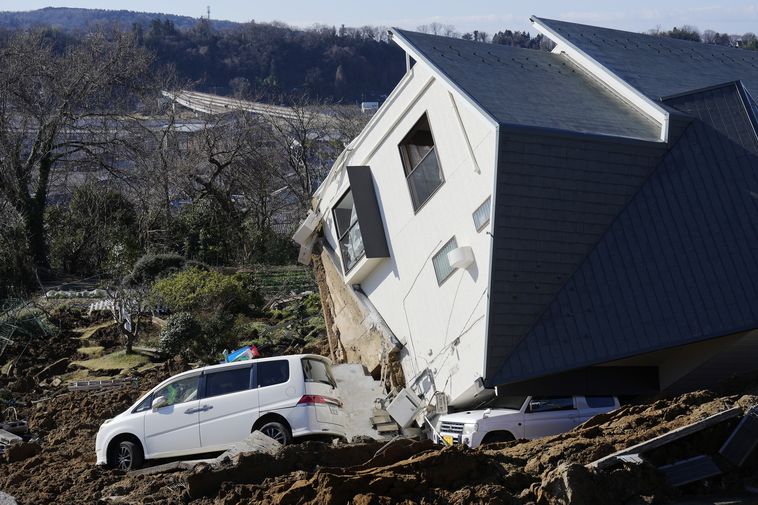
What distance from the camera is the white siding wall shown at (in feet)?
54.0

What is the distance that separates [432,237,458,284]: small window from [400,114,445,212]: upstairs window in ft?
4.05

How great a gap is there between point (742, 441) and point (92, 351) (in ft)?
57.6

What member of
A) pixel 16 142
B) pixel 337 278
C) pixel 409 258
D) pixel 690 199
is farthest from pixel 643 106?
pixel 16 142

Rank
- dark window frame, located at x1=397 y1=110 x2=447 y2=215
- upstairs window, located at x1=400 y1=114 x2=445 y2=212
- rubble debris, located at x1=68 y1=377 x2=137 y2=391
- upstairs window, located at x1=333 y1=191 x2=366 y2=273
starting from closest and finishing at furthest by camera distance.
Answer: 1. dark window frame, located at x1=397 y1=110 x2=447 y2=215
2. upstairs window, located at x1=400 y1=114 x2=445 y2=212
3. upstairs window, located at x1=333 y1=191 x2=366 y2=273
4. rubble debris, located at x1=68 y1=377 x2=137 y2=391

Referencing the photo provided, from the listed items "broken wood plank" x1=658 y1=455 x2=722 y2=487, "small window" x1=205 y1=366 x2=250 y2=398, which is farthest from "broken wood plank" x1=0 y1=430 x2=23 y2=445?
"broken wood plank" x1=658 y1=455 x2=722 y2=487

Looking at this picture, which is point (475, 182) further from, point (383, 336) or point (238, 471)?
point (238, 471)

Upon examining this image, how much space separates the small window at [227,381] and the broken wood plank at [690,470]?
7.28m

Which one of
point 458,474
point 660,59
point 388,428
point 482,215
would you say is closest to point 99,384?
point 388,428

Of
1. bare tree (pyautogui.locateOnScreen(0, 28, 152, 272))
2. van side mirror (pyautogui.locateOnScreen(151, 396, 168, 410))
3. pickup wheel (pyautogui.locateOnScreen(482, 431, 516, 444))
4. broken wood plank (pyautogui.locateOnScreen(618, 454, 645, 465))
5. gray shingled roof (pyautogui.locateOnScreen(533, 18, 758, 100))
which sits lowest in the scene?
broken wood plank (pyautogui.locateOnScreen(618, 454, 645, 465))

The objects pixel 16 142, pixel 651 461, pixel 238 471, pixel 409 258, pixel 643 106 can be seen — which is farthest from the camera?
pixel 16 142

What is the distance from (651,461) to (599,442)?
0.77 meters

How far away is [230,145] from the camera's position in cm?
4481

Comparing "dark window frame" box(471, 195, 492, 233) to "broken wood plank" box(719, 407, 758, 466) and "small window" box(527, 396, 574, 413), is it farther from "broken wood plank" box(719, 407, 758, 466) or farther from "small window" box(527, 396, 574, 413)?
"broken wood plank" box(719, 407, 758, 466)

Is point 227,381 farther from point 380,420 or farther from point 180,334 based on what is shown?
point 180,334
